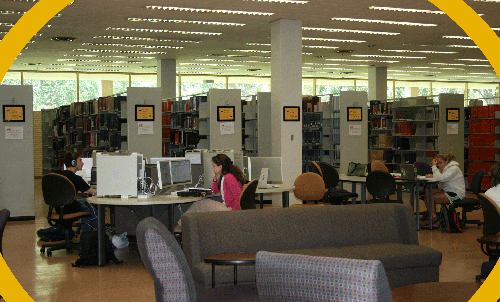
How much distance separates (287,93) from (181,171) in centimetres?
406

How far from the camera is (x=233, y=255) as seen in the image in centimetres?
335

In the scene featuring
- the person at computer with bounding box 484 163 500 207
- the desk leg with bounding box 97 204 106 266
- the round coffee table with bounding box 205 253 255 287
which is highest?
the person at computer with bounding box 484 163 500 207

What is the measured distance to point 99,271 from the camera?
5.68 meters

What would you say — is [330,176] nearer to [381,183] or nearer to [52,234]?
[381,183]

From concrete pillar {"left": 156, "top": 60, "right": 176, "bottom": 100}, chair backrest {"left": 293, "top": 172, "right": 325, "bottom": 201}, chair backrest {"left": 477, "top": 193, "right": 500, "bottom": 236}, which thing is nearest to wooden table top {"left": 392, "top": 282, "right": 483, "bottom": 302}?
chair backrest {"left": 477, "top": 193, "right": 500, "bottom": 236}

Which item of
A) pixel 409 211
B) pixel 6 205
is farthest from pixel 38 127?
pixel 409 211

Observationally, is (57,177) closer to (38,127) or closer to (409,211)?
(409,211)

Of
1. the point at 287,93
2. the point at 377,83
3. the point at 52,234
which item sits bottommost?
the point at 52,234

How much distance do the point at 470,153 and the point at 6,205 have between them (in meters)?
10.0

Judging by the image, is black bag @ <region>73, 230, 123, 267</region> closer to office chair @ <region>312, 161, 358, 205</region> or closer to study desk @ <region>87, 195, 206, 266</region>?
study desk @ <region>87, 195, 206, 266</region>

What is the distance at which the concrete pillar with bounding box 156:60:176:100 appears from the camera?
15.4 m

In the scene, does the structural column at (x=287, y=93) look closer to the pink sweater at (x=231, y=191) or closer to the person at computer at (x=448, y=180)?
the person at computer at (x=448, y=180)

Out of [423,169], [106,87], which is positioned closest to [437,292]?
[423,169]

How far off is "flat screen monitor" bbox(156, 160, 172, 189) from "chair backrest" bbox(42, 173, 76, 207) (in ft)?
3.57
